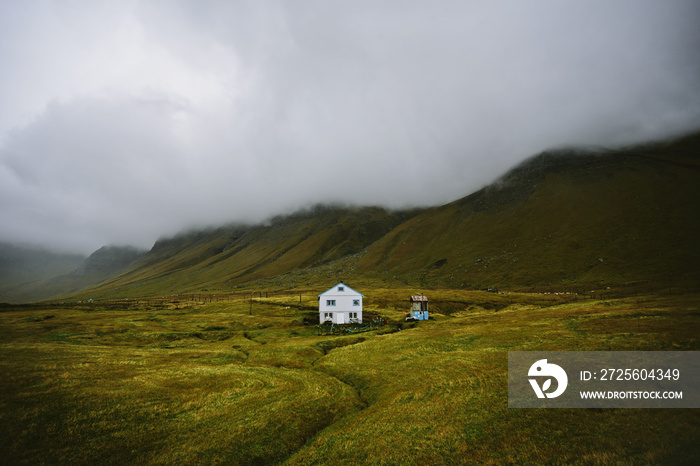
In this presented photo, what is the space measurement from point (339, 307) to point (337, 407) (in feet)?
182

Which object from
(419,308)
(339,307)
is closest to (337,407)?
(339,307)

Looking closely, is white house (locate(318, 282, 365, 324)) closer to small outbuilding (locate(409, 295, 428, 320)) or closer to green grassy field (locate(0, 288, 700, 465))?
small outbuilding (locate(409, 295, 428, 320))

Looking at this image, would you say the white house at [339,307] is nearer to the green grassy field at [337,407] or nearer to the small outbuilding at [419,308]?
the small outbuilding at [419,308]

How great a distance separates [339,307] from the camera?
82938 mm

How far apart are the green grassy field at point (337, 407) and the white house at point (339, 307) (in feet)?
108

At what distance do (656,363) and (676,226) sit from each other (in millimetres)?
190819

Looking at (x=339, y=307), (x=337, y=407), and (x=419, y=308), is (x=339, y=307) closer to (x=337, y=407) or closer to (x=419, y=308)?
(x=419, y=308)

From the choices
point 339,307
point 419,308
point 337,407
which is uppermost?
point 339,307

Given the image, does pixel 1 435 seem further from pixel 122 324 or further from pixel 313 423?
pixel 122 324

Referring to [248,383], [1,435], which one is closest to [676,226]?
[248,383]

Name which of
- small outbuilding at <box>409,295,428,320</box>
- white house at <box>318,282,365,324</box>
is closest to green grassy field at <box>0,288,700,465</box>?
white house at <box>318,282,365,324</box>

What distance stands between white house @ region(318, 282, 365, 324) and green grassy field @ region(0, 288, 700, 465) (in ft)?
108

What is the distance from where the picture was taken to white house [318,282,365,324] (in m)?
82.6

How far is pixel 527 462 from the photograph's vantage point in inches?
644
